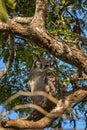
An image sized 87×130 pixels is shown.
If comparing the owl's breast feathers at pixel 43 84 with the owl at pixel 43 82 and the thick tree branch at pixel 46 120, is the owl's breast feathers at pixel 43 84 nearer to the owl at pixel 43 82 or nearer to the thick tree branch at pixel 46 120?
the owl at pixel 43 82

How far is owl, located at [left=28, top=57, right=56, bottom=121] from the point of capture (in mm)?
5777

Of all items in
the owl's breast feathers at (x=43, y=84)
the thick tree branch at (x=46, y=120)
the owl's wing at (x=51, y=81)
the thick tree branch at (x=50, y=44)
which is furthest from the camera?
the owl's wing at (x=51, y=81)

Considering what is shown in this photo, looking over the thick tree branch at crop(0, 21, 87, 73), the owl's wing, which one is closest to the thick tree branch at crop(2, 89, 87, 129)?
the thick tree branch at crop(0, 21, 87, 73)

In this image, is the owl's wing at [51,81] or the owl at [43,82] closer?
the owl at [43,82]

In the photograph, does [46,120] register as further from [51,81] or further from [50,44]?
[51,81]

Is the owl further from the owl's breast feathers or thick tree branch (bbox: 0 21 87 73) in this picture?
thick tree branch (bbox: 0 21 87 73)

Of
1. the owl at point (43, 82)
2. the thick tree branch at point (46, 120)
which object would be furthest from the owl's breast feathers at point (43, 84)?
the thick tree branch at point (46, 120)

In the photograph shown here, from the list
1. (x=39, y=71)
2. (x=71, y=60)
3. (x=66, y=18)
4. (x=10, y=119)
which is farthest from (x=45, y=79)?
(x=66, y=18)

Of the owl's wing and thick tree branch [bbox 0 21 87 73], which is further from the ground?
thick tree branch [bbox 0 21 87 73]

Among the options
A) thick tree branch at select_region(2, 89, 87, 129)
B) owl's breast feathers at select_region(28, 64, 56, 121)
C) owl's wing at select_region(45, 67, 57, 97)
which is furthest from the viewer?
owl's wing at select_region(45, 67, 57, 97)

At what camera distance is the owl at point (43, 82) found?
5777mm

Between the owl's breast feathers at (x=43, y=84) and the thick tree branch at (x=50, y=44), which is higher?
the thick tree branch at (x=50, y=44)

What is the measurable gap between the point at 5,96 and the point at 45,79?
3.67 m

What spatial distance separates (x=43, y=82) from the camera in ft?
22.8
